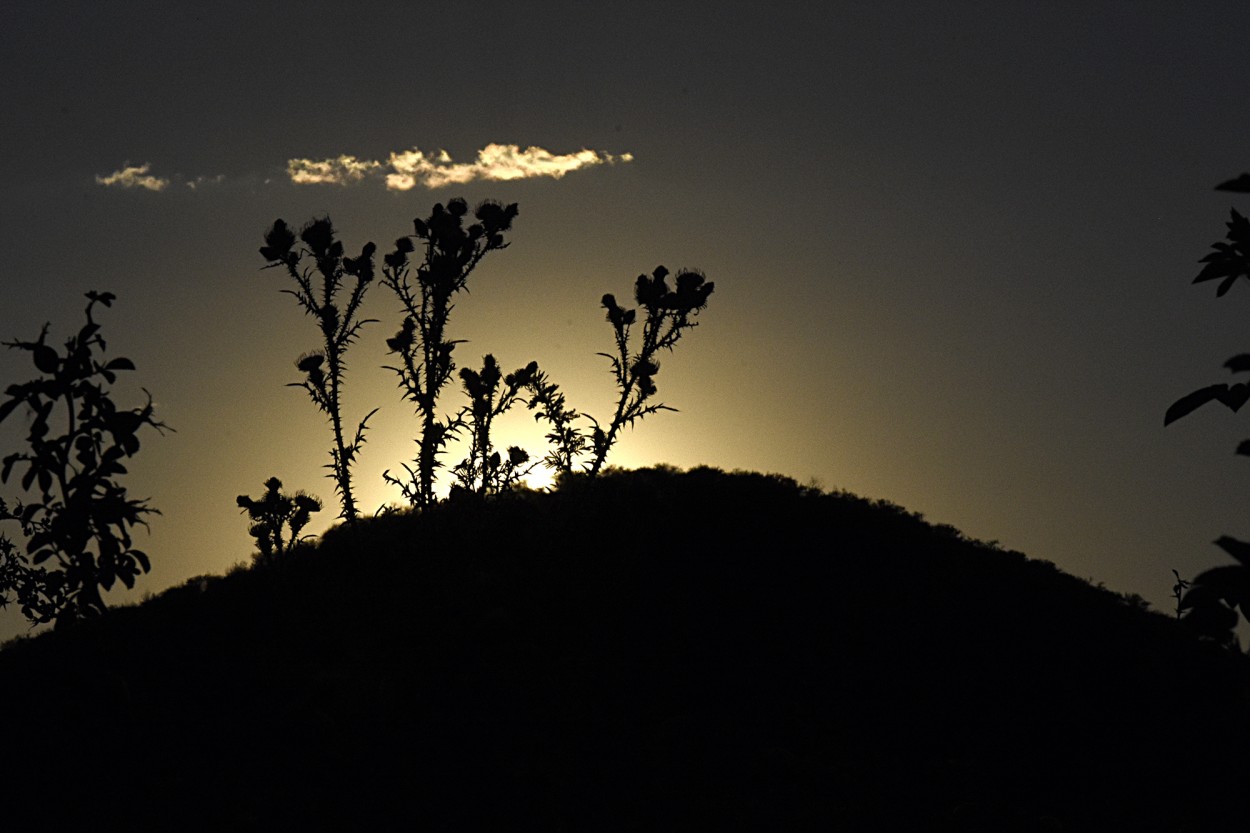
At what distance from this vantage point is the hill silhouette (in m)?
11.9

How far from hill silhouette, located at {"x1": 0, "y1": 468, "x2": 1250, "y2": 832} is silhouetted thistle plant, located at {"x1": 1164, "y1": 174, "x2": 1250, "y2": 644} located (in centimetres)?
848

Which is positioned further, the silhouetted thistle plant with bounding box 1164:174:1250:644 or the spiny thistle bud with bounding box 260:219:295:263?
the spiny thistle bud with bounding box 260:219:295:263

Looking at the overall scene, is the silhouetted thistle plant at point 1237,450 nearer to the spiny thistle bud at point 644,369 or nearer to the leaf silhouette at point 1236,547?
the leaf silhouette at point 1236,547

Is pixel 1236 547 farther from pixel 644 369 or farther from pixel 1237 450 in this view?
pixel 644 369

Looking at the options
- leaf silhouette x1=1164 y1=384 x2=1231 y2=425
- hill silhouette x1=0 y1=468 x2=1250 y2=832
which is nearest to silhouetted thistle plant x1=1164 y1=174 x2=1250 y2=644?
leaf silhouette x1=1164 y1=384 x2=1231 y2=425

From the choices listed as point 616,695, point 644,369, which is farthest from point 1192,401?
point 644,369

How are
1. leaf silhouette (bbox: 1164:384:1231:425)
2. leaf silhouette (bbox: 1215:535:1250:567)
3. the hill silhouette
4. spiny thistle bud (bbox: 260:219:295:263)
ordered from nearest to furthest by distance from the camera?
1. leaf silhouette (bbox: 1215:535:1250:567)
2. leaf silhouette (bbox: 1164:384:1231:425)
3. the hill silhouette
4. spiny thistle bud (bbox: 260:219:295:263)

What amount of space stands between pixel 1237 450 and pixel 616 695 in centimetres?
1105

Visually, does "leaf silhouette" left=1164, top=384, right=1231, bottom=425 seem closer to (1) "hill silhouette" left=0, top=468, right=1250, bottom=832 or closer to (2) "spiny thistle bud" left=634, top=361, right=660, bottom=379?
(1) "hill silhouette" left=0, top=468, right=1250, bottom=832

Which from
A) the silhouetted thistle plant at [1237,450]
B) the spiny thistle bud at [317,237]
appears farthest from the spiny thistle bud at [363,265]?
the silhouetted thistle plant at [1237,450]

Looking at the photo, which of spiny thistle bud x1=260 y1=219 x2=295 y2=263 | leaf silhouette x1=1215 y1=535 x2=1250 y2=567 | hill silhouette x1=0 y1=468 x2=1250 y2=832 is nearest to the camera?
leaf silhouette x1=1215 y1=535 x2=1250 y2=567

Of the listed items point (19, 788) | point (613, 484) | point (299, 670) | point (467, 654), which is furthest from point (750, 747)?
point (613, 484)

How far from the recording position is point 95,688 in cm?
1390

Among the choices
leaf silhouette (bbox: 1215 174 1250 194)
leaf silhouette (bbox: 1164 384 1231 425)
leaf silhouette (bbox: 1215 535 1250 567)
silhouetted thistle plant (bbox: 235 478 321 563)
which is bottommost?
leaf silhouette (bbox: 1215 535 1250 567)
